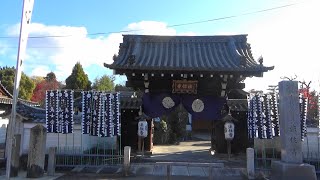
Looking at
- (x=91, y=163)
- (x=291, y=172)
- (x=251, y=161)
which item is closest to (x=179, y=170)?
(x=251, y=161)

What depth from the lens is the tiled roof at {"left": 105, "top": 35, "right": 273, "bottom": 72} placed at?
1463cm

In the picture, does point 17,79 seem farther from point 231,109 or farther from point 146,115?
point 231,109

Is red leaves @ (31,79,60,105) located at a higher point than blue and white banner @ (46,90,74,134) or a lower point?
higher

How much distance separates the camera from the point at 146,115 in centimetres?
1580

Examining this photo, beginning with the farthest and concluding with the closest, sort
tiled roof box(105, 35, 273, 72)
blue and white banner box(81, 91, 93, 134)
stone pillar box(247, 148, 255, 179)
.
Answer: tiled roof box(105, 35, 273, 72), blue and white banner box(81, 91, 93, 134), stone pillar box(247, 148, 255, 179)

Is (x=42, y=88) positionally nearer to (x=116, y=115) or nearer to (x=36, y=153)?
(x=116, y=115)

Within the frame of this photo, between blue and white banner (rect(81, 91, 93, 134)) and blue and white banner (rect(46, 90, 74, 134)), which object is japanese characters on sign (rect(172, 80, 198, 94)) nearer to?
blue and white banner (rect(81, 91, 93, 134))

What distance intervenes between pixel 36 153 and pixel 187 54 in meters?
8.92

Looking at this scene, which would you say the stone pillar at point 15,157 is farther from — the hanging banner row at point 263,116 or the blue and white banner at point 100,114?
the hanging banner row at point 263,116

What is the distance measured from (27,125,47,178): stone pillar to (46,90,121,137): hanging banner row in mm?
1877

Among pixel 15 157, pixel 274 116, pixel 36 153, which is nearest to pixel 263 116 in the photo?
pixel 274 116

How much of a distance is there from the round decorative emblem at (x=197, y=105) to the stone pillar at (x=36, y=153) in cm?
713

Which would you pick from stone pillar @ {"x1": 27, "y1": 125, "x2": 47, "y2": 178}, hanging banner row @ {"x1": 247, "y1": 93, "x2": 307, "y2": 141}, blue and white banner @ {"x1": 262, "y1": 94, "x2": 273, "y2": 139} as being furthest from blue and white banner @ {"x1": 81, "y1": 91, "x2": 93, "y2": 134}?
blue and white banner @ {"x1": 262, "y1": 94, "x2": 273, "y2": 139}

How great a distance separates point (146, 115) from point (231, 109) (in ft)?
15.8
